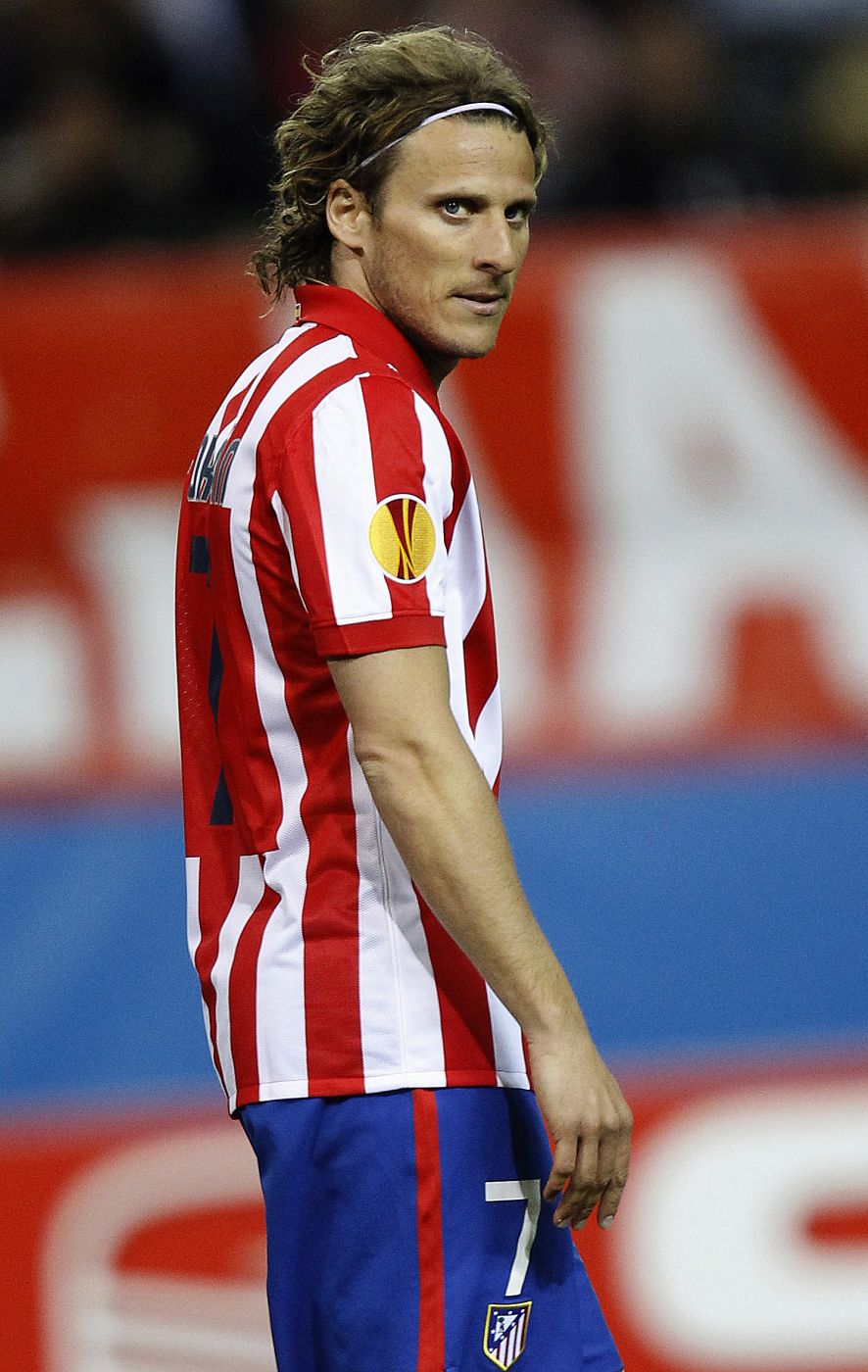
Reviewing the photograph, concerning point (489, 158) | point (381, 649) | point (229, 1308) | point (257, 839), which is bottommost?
point (229, 1308)

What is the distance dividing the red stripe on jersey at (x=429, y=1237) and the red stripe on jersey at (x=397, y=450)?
54 cm

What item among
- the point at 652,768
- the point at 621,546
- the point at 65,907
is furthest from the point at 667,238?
the point at 65,907

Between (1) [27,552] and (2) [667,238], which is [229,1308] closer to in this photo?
(1) [27,552]

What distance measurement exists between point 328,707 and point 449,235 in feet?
1.92

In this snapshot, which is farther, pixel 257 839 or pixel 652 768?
pixel 652 768

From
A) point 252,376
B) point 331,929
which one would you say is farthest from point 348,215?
point 331,929

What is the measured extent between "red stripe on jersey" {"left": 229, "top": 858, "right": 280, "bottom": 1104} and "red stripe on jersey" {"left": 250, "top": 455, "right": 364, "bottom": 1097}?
70 mm

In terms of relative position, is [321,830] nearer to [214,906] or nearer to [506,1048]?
[214,906]

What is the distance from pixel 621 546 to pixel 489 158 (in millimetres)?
4029

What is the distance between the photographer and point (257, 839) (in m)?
2.19

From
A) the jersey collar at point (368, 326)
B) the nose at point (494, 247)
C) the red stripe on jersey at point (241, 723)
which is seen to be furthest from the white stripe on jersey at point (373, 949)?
the nose at point (494, 247)

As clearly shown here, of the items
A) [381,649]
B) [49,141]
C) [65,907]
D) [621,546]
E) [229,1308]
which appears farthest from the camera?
[49,141]

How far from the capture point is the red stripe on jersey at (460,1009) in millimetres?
2121

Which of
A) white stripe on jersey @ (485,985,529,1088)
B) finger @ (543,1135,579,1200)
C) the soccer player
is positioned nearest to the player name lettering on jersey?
the soccer player
